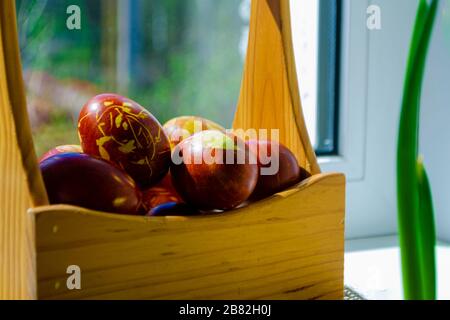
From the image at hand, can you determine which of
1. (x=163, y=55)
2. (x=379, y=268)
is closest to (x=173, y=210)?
(x=379, y=268)

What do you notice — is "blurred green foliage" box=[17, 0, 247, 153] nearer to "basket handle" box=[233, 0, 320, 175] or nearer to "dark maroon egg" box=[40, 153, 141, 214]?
"basket handle" box=[233, 0, 320, 175]

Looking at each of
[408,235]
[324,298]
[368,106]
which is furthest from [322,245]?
[368,106]

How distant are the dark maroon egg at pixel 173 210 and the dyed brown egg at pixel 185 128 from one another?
9 centimetres

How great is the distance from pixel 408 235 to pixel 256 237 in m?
0.16

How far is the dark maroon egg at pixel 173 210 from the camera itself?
467mm

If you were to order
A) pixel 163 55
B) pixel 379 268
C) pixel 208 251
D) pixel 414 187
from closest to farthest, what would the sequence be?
pixel 414 187
pixel 208 251
pixel 379 268
pixel 163 55

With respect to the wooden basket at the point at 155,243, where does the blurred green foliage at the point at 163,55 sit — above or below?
above

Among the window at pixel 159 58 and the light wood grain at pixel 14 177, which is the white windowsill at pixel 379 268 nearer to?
the window at pixel 159 58

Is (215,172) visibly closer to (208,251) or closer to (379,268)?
(208,251)

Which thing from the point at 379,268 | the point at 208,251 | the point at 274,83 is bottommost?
the point at 379,268

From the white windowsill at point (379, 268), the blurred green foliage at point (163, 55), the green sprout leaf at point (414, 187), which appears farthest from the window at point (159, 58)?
the green sprout leaf at point (414, 187)

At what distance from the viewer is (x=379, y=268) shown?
84 centimetres

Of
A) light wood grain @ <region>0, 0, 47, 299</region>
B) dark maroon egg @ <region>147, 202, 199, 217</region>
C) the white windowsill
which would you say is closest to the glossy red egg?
dark maroon egg @ <region>147, 202, 199, 217</region>

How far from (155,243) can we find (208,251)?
0.04 metres
